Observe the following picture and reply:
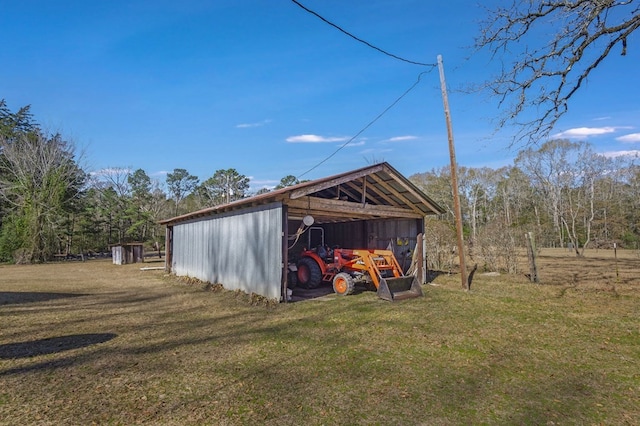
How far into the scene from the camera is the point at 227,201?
30.7 meters

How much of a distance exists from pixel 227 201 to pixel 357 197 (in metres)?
22.4

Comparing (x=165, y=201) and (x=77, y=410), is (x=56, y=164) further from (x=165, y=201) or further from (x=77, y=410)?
(x=77, y=410)

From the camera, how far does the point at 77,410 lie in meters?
2.84

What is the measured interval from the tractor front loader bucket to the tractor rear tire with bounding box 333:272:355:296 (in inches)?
29.3

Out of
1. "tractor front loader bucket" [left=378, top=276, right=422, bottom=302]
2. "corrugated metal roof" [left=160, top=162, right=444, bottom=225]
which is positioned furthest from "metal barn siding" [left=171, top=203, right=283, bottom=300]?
"tractor front loader bucket" [left=378, top=276, right=422, bottom=302]

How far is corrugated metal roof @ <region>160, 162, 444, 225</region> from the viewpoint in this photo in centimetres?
750

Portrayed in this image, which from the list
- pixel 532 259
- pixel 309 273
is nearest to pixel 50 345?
pixel 309 273

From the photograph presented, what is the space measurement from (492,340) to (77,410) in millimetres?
4665

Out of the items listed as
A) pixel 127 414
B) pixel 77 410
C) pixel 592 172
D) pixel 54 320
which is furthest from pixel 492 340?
pixel 592 172

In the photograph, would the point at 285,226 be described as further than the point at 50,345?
Yes

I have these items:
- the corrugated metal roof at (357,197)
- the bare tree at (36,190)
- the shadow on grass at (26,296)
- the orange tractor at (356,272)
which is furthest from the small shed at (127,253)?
the orange tractor at (356,272)

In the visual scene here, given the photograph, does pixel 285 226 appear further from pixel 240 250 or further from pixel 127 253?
pixel 127 253

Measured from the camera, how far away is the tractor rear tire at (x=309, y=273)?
29.9ft

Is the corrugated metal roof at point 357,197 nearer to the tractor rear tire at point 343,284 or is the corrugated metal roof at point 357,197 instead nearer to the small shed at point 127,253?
the tractor rear tire at point 343,284
